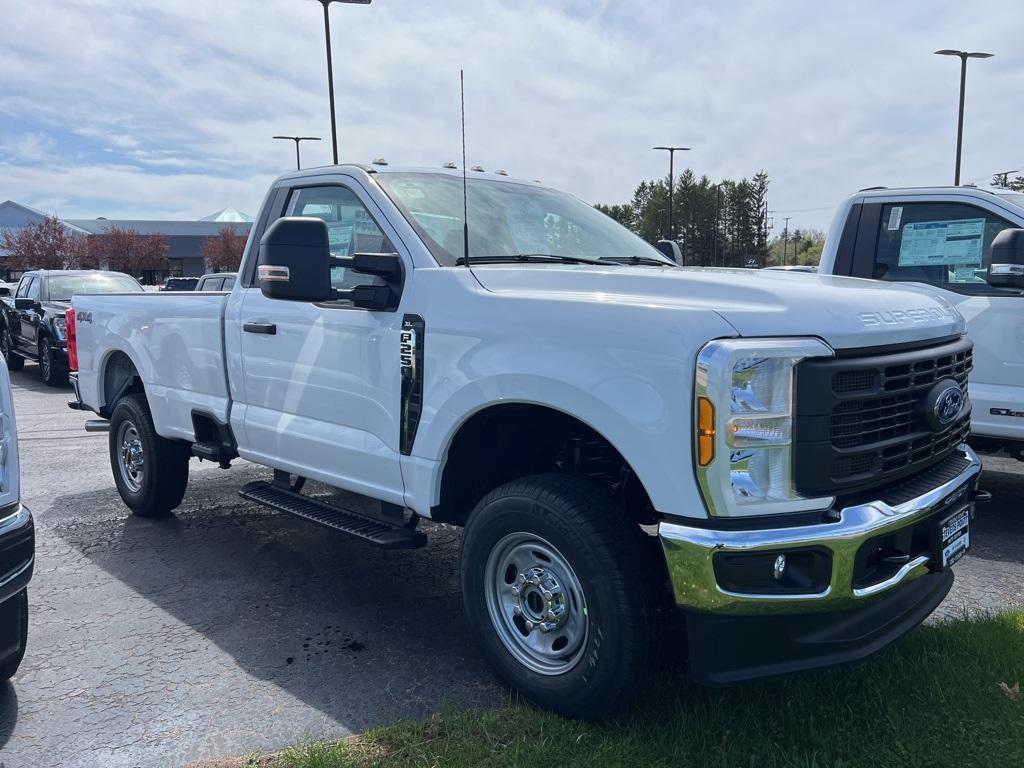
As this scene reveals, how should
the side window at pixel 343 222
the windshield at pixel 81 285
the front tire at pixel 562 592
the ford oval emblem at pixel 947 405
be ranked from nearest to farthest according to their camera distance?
the front tire at pixel 562 592, the ford oval emblem at pixel 947 405, the side window at pixel 343 222, the windshield at pixel 81 285

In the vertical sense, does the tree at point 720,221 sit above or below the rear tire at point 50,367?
above

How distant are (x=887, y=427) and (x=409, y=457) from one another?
1.85 m

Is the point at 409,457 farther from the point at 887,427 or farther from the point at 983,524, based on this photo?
the point at 983,524

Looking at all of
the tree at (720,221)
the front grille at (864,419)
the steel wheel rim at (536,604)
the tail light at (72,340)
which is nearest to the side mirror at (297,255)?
the steel wheel rim at (536,604)

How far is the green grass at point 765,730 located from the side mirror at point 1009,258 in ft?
8.57

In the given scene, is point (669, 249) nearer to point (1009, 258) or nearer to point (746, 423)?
point (1009, 258)

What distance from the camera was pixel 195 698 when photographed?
3.40 metres

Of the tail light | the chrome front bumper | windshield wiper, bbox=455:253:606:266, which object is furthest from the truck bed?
the chrome front bumper

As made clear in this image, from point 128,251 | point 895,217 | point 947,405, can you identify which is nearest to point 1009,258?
point 895,217

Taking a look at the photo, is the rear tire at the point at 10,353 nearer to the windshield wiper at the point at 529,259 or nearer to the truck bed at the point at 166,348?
the truck bed at the point at 166,348

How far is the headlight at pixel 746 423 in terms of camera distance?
2.52m

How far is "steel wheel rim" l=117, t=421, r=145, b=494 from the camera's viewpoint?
19.3 feet

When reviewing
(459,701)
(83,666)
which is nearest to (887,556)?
(459,701)

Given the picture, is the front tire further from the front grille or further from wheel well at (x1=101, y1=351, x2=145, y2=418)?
wheel well at (x1=101, y1=351, x2=145, y2=418)
